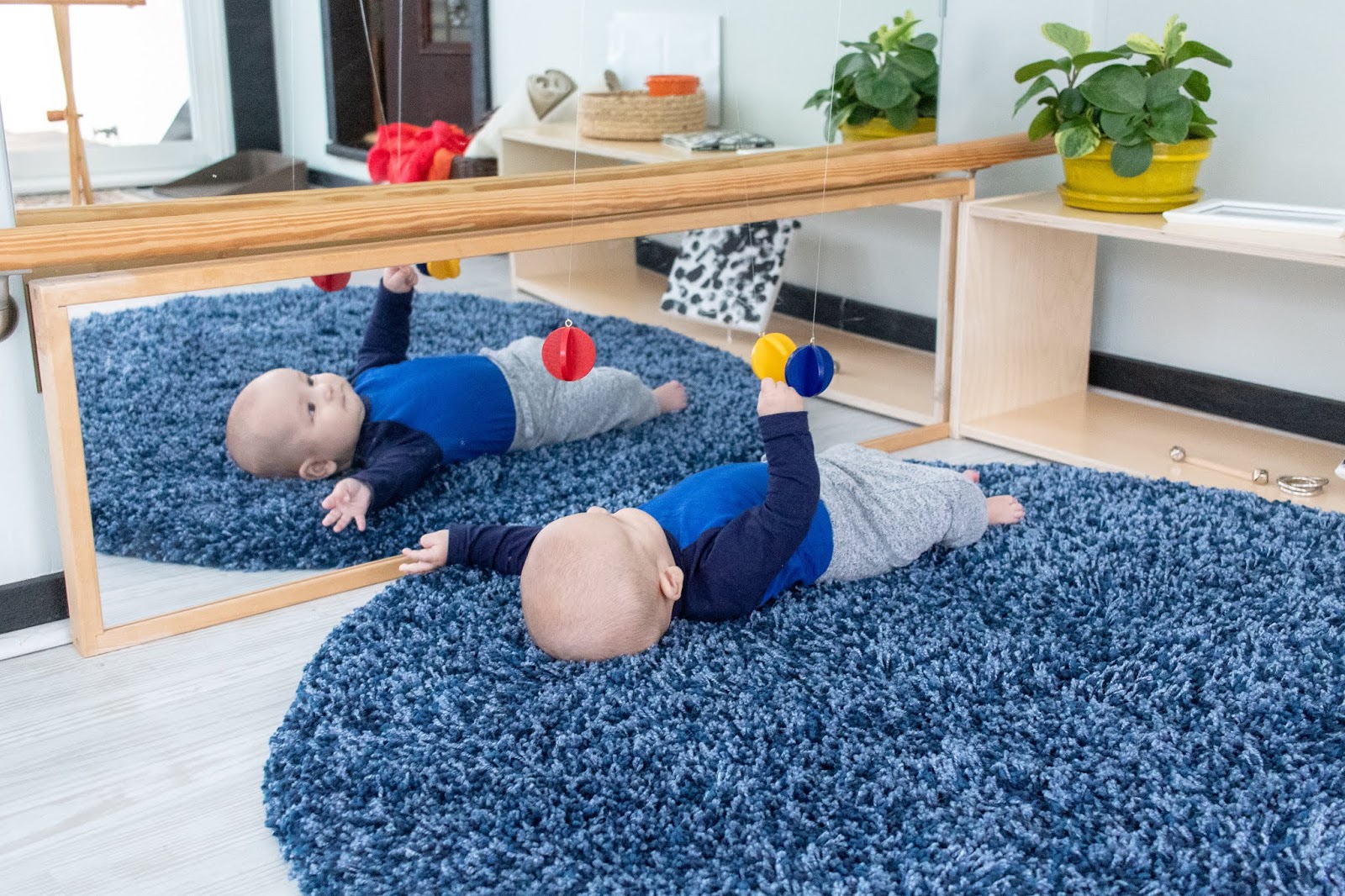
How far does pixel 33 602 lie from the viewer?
1.36 meters

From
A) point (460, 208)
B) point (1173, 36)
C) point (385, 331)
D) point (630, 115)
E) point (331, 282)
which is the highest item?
point (1173, 36)

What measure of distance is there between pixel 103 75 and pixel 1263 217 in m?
1.47

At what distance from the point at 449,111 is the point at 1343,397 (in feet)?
4.65

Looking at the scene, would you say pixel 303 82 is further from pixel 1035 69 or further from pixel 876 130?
pixel 1035 69

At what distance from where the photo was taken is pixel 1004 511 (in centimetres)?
155

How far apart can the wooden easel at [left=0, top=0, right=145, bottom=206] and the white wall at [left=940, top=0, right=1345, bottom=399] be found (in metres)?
1.33

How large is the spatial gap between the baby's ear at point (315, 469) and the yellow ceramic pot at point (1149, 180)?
1.18 m

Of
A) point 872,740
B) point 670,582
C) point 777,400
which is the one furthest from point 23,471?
point 872,740

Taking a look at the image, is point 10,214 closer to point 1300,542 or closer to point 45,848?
point 45,848

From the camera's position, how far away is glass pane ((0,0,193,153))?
1230mm

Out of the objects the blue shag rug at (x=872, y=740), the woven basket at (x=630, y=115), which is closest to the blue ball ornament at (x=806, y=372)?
the blue shag rug at (x=872, y=740)

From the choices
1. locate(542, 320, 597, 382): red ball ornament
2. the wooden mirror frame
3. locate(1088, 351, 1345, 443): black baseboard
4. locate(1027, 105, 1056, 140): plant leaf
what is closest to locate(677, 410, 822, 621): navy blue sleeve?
locate(542, 320, 597, 382): red ball ornament

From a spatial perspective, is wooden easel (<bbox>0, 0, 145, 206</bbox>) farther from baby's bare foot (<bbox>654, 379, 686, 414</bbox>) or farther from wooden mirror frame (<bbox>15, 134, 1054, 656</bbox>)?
baby's bare foot (<bbox>654, 379, 686, 414</bbox>)

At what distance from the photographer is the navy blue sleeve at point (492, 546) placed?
4.60ft
